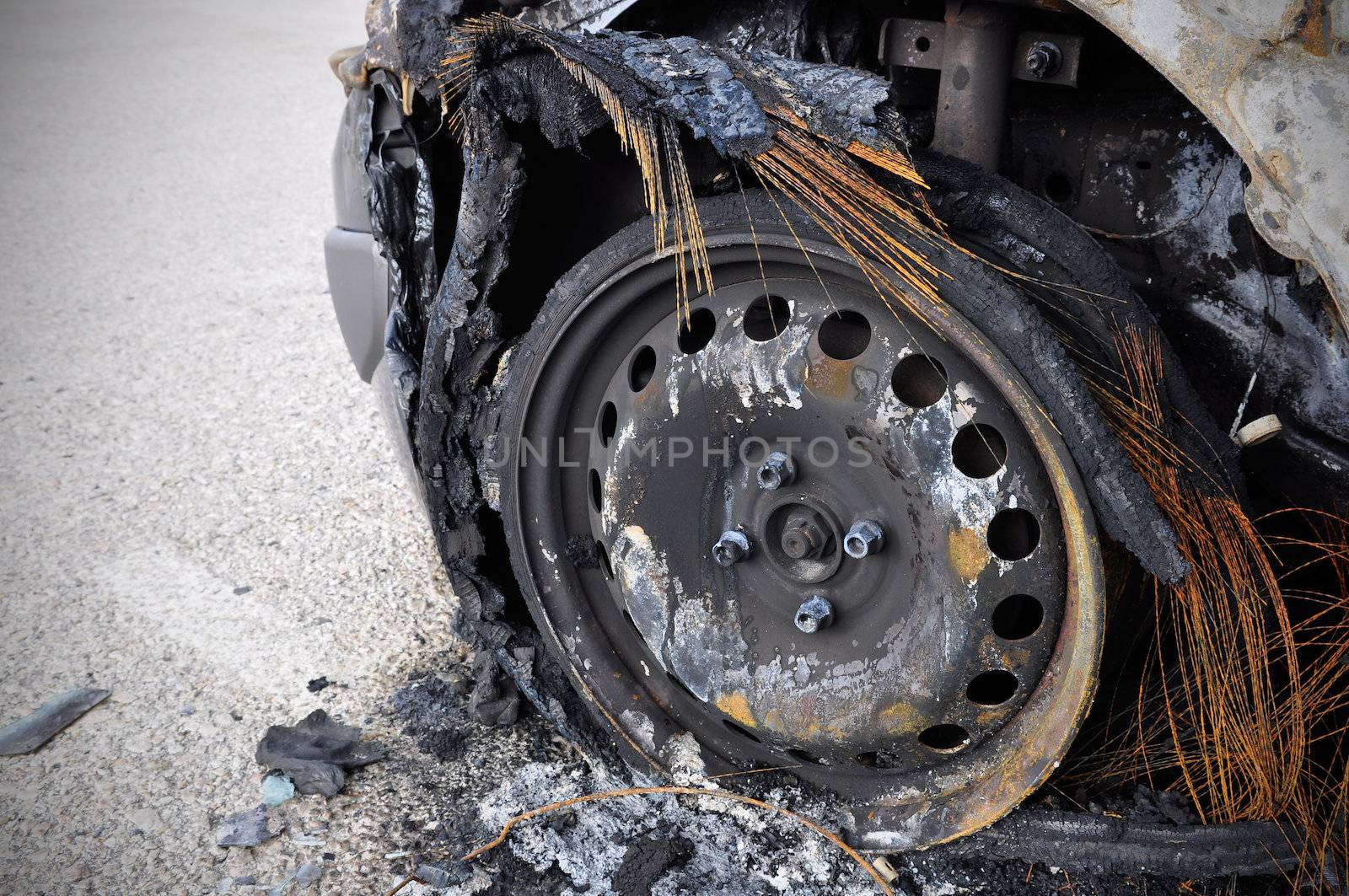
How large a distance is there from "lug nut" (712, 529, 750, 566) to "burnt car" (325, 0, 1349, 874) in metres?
0.03

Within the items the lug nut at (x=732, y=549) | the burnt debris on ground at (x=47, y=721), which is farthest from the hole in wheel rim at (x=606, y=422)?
the burnt debris on ground at (x=47, y=721)

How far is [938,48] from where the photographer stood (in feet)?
5.91

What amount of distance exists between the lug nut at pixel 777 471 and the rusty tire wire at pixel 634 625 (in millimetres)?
328

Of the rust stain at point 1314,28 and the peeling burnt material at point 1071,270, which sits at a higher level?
the rust stain at point 1314,28

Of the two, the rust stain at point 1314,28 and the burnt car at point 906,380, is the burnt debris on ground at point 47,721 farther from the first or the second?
the rust stain at point 1314,28

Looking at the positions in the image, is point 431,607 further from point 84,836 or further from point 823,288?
point 823,288

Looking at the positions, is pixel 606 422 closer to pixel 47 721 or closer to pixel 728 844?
pixel 728 844

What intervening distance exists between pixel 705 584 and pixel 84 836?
138cm

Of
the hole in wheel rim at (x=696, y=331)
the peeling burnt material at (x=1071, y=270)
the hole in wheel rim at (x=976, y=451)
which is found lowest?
the hole in wheel rim at (x=976, y=451)

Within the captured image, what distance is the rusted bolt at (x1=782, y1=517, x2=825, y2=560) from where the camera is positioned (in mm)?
1786

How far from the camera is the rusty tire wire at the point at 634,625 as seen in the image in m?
1.51

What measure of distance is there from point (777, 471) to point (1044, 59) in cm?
Result: 81

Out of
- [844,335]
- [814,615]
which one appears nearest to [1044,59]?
[844,335]

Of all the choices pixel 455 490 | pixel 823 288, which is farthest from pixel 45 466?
pixel 823 288
